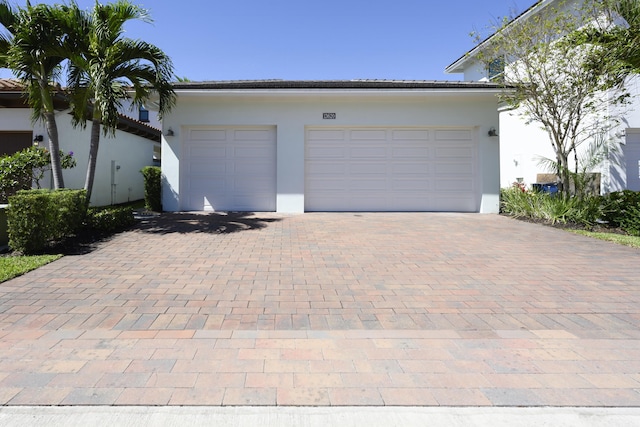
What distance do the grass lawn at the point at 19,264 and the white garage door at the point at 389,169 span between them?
750 centimetres

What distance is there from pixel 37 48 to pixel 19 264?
15.7ft

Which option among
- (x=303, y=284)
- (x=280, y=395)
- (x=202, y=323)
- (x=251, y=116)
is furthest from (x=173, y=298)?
(x=251, y=116)

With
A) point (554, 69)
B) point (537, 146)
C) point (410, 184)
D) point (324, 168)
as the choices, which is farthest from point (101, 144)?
point (537, 146)

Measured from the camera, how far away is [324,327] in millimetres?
3658

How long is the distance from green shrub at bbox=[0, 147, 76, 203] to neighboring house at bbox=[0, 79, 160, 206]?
5.53 feet

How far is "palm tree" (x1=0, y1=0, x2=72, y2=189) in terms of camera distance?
24.9ft

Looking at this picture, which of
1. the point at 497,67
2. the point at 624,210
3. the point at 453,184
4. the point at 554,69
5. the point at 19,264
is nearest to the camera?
the point at 19,264

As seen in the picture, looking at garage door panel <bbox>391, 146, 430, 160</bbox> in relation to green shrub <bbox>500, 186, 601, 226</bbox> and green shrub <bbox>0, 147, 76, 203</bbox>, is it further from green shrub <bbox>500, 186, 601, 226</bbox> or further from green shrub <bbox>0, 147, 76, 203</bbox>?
green shrub <bbox>0, 147, 76, 203</bbox>

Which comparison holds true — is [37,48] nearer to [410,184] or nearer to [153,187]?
[153,187]

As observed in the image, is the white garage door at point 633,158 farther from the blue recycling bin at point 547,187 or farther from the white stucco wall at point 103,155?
the white stucco wall at point 103,155

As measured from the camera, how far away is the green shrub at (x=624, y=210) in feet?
28.8

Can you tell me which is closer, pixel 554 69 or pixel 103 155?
pixel 554 69

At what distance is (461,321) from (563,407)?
1400 millimetres

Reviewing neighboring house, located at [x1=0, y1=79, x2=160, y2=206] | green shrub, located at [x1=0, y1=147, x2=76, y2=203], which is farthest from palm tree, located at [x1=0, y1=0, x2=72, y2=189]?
neighboring house, located at [x1=0, y1=79, x2=160, y2=206]
